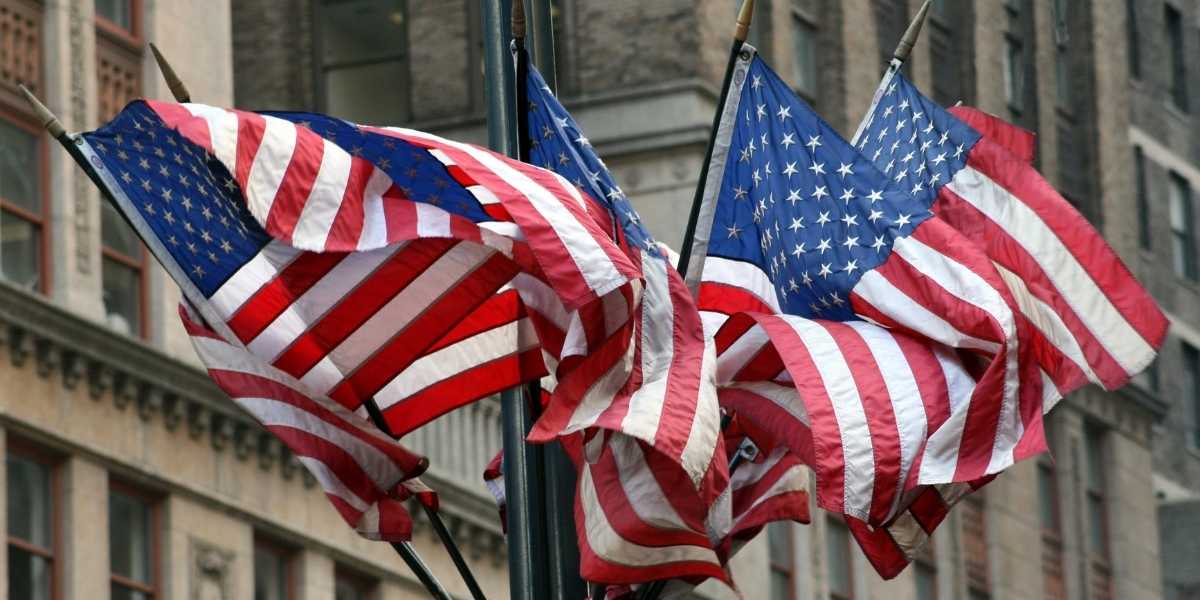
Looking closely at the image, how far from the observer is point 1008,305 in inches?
700

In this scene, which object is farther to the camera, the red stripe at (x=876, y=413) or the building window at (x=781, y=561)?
the building window at (x=781, y=561)

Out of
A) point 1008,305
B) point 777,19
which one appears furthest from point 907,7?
point 1008,305

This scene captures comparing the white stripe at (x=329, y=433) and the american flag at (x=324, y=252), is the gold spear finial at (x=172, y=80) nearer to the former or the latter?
the american flag at (x=324, y=252)

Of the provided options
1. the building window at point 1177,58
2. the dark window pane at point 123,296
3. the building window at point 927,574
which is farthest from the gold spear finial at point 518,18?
the building window at point 1177,58

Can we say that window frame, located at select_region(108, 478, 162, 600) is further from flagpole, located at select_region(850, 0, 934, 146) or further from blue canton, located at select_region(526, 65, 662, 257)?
blue canton, located at select_region(526, 65, 662, 257)

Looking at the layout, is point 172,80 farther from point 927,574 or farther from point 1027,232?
point 927,574

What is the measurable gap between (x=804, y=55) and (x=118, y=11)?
17.1 metres

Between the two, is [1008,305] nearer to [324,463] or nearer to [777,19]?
[324,463]

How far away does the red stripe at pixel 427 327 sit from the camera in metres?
17.6

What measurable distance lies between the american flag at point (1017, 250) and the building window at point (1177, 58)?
1785 inches

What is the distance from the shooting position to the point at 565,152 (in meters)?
17.6

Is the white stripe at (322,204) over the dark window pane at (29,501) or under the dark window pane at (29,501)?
under

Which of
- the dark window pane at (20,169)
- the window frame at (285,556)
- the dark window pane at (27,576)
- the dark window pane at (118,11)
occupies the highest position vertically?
the dark window pane at (118,11)

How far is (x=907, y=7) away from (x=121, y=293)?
2279cm
